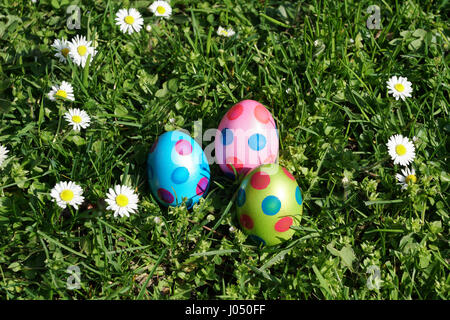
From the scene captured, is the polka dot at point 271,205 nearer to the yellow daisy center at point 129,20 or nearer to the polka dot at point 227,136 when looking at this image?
the polka dot at point 227,136

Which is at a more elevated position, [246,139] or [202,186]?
[246,139]

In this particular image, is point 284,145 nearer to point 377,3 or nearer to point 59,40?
point 377,3

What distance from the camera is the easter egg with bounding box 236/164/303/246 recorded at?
6.79ft

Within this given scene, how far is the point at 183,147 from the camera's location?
7.10 ft

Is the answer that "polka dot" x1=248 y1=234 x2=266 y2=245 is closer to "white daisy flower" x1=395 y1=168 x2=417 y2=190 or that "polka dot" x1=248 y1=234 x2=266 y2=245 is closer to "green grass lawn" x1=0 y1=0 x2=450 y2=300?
"green grass lawn" x1=0 y1=0 x2=450 y2=300

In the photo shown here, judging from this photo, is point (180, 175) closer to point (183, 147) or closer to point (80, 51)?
point (183, 147)

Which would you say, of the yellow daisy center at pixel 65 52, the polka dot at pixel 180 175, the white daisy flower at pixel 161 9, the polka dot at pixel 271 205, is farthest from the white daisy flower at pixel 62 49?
the polka dot at pixel 271 205


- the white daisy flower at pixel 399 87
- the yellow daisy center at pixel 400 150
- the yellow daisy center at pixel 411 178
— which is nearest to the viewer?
the yellow daisy center at pixel 411 178

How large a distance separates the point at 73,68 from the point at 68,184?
0.68 m

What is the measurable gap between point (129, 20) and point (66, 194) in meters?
1.19

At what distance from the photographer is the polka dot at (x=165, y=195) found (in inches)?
86.6

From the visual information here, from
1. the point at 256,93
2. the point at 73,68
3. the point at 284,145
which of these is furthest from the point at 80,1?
the point at 284,145

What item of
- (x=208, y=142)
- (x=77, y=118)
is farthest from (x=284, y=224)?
(x=77, y=118)

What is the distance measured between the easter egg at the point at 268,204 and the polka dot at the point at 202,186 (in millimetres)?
180
